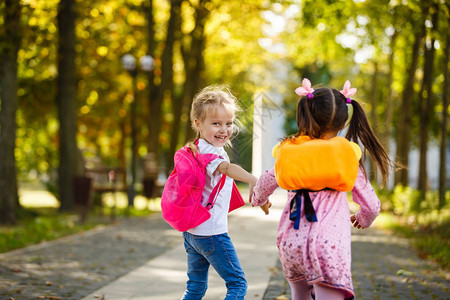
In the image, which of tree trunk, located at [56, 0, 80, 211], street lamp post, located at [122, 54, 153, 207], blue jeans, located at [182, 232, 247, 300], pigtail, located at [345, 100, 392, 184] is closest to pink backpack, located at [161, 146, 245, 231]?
blue jeans, located at [182, 232, 247, 300]

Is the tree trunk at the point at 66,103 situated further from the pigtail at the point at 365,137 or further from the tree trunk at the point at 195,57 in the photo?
the pigtail at the point at 365,137

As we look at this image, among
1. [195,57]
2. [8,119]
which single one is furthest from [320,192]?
[195,57]

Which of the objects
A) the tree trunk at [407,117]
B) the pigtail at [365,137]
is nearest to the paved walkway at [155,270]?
the pigtail at [365,137]

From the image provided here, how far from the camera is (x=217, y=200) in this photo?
13.7 feet

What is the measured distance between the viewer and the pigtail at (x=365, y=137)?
3.80 metres

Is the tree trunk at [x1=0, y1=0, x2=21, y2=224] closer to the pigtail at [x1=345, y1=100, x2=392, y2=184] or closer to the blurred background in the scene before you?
the blurred background

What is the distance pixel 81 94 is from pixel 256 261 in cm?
1577

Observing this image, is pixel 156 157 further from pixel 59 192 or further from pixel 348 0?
pixel 348 0

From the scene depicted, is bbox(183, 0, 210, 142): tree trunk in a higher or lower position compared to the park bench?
higher

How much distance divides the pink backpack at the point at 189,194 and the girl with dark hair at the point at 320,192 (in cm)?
59

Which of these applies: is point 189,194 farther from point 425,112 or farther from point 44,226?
point 425,112

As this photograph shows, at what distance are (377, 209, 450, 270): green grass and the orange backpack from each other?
5344 millimetres

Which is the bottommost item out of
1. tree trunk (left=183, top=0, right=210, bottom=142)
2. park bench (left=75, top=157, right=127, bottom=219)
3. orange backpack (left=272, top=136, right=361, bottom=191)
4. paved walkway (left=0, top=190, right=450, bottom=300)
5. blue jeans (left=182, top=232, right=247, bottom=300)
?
paved walkway (left=0, top=190, right=450, bottom=300)

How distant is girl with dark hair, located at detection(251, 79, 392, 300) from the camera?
345 cm
